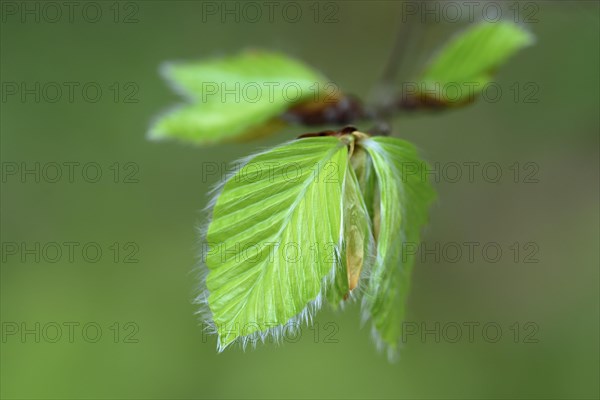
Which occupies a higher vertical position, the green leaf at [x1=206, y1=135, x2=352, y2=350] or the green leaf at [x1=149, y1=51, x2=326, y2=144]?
the green leaf at [x1=149, y1=51, x2=326, y2=144]

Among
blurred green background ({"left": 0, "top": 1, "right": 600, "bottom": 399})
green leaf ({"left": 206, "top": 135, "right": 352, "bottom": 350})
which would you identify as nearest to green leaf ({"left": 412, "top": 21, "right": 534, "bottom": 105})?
green leaf ({"left": 206, "top": 135, "right": 352, "bottom": 350})

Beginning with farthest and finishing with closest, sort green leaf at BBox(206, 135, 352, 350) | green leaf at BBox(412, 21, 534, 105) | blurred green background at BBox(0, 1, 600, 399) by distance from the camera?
blurred green background at BBox(0, 1, 600, 399)
green leaf at BBox(412, 21, 534, 105)
green leaf at BBox(206, 135, 352, 350)

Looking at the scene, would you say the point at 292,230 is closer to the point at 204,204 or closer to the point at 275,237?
the point at 275,237

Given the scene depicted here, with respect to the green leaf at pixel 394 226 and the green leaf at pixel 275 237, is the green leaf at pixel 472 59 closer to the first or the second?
the green leaf at pixel 394 226

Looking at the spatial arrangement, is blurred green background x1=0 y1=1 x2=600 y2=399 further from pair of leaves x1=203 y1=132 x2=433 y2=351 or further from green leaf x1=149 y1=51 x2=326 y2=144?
pair of leaves x1=203 y1=132 x2=433 y2=351

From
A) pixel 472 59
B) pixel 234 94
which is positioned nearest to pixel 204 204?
pixel 234 94

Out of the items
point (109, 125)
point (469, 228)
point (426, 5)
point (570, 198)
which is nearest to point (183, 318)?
point (109, 125)
